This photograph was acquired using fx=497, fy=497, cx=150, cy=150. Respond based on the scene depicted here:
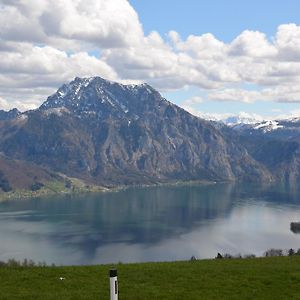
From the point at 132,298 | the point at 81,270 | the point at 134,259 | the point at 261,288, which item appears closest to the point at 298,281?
the point at 261,288

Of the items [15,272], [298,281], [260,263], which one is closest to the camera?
[298,281]

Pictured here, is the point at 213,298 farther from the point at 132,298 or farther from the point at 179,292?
the point at 132,298

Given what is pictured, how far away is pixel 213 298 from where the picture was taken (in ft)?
90.3

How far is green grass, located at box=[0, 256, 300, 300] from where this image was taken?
28.0 m

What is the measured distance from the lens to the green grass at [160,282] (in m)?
28.0

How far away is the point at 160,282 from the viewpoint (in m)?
31.6

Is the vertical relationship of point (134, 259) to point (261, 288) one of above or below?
below

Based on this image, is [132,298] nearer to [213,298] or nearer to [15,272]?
[213,298]

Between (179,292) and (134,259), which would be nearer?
(179,292)

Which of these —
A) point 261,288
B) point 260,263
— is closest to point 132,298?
point 261,288

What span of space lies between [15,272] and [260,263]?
19.5m

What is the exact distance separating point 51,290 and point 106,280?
4289 millimetres

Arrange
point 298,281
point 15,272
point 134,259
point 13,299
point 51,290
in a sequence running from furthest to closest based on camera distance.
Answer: point 134,259, point 15,272, point 298,281, point 51,290, point 13,299

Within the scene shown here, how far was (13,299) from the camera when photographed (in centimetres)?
2688
